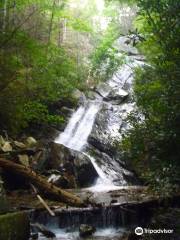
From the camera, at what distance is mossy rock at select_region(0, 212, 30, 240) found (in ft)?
20.9

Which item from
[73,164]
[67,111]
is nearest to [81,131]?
[67,111]

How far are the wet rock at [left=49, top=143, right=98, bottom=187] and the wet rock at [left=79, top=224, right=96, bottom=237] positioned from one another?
5444mm

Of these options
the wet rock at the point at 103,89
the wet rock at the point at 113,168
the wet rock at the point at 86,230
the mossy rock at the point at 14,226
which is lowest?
the wet rock at the point at 113,168

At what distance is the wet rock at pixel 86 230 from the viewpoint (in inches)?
354

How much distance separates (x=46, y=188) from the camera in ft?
33.6

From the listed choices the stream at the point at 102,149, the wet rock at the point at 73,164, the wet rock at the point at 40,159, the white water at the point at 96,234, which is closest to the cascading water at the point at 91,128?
the stream at the point at 102,149

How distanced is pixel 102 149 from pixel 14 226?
459 inches

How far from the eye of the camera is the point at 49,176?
13.5m

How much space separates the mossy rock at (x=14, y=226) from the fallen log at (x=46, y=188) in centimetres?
275

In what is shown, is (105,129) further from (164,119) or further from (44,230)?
(164,119)

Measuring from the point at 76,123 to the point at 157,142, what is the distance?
13.3 meters

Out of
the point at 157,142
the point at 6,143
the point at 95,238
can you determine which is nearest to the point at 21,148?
the point at 6,143

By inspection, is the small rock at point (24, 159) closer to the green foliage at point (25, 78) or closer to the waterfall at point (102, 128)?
the green foliage at point (25, 78)

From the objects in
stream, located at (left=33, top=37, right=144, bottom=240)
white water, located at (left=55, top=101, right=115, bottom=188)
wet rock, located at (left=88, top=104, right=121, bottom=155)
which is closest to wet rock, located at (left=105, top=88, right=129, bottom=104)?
stream, located at (left=33, top=37, right=144, bottom=240)
